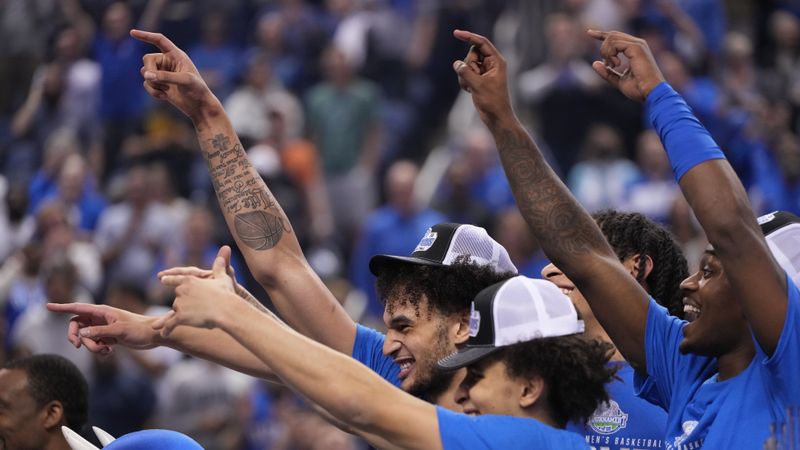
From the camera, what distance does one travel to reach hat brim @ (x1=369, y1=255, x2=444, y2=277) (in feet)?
14.4

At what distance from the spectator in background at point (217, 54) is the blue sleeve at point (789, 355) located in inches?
385

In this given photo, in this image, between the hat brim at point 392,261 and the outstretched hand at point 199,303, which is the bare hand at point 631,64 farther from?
the outstretched hand at point 199,303

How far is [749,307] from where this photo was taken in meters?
3.65

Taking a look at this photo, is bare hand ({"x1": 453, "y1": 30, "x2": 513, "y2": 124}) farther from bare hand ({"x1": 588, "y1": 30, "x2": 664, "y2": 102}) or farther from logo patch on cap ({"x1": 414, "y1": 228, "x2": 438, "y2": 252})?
logo patch on cap ({"x1": 414, "y1": 228, "x2": 438, "y2": 252})

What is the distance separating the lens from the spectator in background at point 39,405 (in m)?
4.98

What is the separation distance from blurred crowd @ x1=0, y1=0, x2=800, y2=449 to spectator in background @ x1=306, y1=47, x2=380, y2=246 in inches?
0.7

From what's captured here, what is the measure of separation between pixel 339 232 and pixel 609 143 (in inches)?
98.2

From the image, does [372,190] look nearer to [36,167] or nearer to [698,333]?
[36,167]

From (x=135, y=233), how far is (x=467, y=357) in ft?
26.4

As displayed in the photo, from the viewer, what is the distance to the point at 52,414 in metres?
5.02

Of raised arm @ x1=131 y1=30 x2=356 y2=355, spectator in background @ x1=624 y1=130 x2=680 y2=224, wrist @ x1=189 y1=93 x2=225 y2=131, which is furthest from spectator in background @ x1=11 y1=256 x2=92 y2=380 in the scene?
wrist @ x1=189 y1=93 x2=225 y2=131

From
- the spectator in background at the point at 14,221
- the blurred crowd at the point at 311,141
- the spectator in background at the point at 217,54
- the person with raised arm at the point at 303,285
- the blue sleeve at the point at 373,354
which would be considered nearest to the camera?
the person with raised arm at the point at 303,285

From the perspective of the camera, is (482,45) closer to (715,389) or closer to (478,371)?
(478,371)

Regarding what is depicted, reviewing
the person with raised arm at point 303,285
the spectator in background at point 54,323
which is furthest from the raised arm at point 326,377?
the spectator in background at point 54,323
